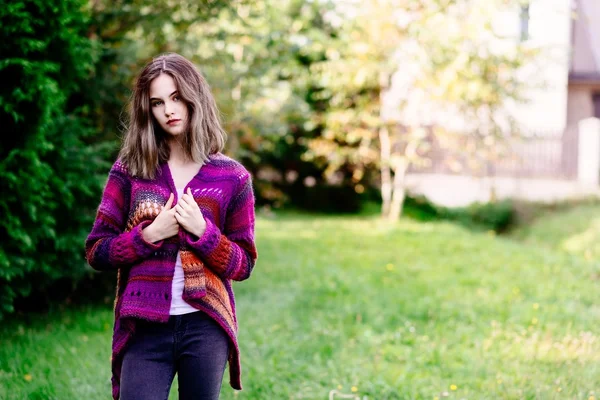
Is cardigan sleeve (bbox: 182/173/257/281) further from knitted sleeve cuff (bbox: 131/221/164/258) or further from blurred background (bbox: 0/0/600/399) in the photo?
blurred background (bbox: 0/0/600/399)

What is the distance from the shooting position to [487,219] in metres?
12.6

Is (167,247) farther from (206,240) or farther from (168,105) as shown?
(168,105)

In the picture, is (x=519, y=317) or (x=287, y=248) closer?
(x=519, y=317)

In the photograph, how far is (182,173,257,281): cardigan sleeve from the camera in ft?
7.66

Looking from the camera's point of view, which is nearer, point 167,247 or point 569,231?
point 167,247

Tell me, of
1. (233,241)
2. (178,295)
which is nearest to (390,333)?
(233,241)

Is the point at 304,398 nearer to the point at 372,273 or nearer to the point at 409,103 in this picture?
the point at 372,273

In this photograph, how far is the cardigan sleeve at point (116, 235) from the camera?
2320mm

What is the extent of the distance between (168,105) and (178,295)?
28.4 inches

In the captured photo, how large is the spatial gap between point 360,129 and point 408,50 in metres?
1.88

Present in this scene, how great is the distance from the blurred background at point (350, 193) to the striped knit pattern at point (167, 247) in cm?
196

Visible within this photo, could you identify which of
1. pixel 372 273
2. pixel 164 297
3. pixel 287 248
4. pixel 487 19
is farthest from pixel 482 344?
pixel 487 19

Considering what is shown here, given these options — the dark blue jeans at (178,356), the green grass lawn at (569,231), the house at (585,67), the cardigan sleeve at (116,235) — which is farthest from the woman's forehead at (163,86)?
the house at (585,67)

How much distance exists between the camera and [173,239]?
7.81 feet
